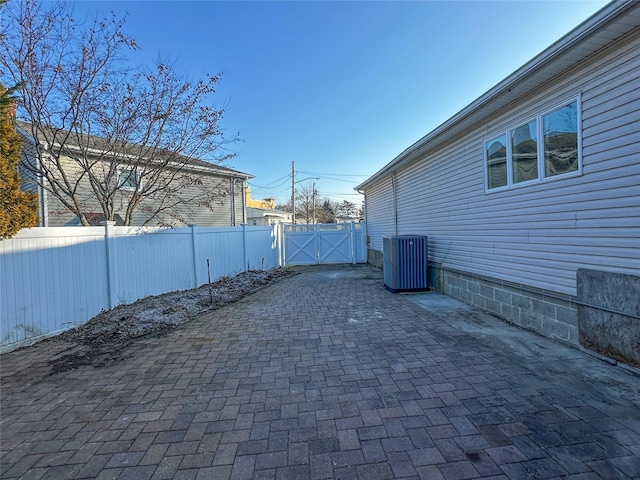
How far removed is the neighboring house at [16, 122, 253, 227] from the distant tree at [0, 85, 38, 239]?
2.22m

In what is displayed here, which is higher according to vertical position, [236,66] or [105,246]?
[236,66]

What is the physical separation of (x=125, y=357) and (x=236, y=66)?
8.14 m

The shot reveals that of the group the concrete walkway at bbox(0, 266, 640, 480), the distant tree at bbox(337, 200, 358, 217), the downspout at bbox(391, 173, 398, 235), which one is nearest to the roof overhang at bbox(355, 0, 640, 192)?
the concrete walkway at bbox(0, 266, 640, 480)

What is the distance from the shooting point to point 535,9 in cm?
493

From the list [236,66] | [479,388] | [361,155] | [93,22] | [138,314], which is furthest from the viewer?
[361,155]

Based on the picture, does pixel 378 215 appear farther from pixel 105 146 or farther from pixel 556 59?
pixel 105 146

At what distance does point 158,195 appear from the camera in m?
10.5

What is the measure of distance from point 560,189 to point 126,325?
6.93 metres

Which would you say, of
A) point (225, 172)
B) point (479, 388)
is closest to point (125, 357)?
point (479, 388)

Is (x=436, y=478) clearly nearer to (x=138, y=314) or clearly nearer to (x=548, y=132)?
(x=548, y=132)

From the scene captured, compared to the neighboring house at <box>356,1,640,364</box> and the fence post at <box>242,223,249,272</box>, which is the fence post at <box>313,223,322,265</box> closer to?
the fence post at <box>242,223,249,272</box>

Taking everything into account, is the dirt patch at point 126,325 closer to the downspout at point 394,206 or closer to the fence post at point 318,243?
the downspout at point 394,206

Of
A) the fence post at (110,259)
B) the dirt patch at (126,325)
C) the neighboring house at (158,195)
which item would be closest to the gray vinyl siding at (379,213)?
the neighboring house at (158,195)

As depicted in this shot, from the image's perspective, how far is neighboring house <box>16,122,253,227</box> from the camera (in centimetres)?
728
